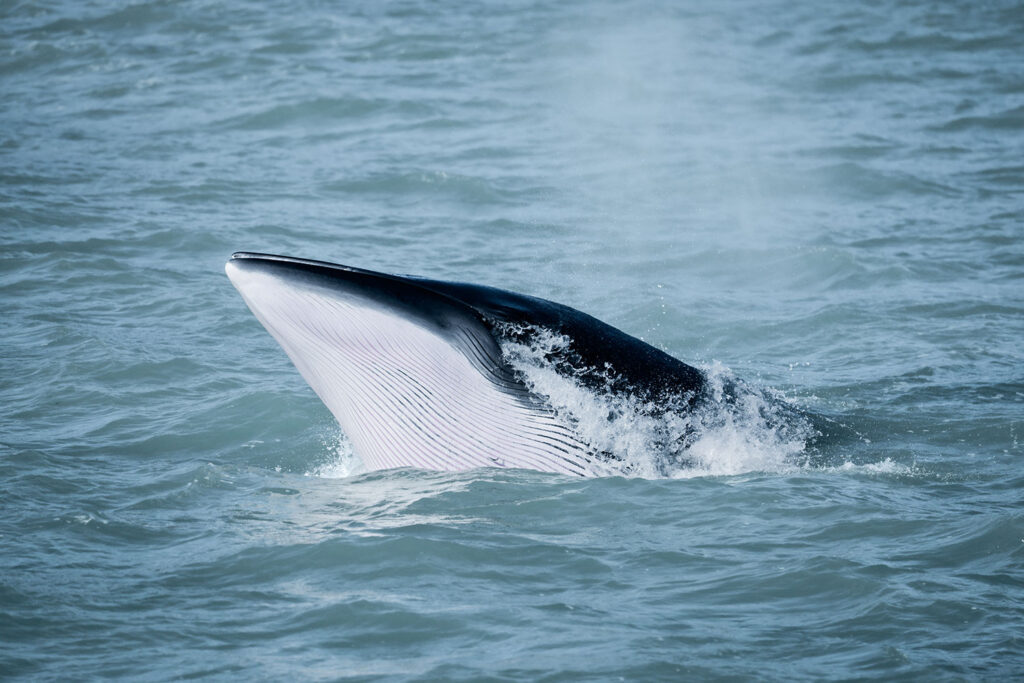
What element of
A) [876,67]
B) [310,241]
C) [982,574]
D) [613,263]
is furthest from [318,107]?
[982,574]

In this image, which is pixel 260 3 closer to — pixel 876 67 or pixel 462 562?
pixel 876 67

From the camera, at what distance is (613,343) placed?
8.89 metres

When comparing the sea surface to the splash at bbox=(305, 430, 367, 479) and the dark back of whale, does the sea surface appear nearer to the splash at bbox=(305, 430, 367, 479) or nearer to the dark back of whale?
the splash at bbox=(305, 430, 367, 479)

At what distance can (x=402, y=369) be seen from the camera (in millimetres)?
8273

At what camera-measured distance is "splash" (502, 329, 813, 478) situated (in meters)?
8.53

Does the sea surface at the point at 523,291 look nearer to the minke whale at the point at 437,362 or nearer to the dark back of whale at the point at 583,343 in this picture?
the minke whale at the point at 437,362

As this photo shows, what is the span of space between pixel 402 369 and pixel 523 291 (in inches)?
279

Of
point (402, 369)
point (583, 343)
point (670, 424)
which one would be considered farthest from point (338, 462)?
point (670, 424)

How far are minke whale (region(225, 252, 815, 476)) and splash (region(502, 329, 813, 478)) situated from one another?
0.12 ft

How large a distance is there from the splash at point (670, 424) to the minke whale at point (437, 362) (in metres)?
0.04

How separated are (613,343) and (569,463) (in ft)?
→ 2.94

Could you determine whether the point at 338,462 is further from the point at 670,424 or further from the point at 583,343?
the point at 670,424

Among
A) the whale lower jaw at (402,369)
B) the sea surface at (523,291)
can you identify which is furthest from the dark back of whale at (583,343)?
the sea surface at (523,291)

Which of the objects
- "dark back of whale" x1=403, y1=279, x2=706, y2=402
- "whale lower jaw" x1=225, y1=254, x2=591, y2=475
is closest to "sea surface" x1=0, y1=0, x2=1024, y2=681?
"whale lower jaw" x1=225, y1=254, x2=591, y2=475
